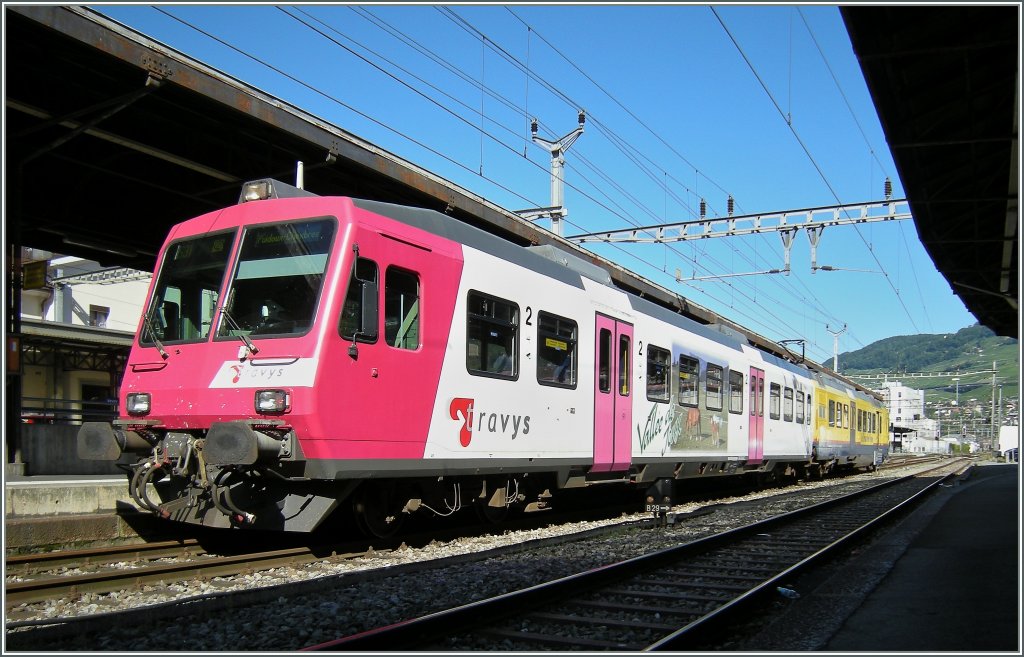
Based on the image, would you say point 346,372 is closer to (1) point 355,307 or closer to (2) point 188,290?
(1) point 355,307

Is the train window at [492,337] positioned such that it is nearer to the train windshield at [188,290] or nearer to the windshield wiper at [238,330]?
the windshield wiper at [238,330]

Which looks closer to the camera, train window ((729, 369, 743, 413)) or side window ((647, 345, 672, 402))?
side window ((647, 345, 672, 402))

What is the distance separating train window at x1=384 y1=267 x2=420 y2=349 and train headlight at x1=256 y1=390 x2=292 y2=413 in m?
1.16

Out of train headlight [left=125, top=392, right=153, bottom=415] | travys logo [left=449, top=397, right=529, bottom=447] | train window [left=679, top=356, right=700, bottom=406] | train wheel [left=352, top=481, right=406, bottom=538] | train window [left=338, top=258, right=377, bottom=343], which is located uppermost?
train window [left=338, top=258, right=377, bottom=343]

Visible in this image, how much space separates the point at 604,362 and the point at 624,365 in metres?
0.67

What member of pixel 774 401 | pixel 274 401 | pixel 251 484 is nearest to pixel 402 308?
pixel 274 401

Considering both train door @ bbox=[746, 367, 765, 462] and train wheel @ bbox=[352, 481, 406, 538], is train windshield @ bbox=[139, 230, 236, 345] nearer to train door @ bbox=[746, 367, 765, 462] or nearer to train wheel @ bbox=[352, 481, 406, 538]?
train wheel @ bbox=[352, 481, 406, 538]

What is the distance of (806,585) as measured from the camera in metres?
7.87

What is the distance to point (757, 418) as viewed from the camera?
60.5ft

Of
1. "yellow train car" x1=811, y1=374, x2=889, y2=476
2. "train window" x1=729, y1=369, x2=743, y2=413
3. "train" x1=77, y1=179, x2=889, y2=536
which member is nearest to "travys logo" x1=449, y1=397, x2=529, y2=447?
"train" x1=77, y1=179, x2=889, y2=536

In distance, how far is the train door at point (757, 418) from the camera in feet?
59.3

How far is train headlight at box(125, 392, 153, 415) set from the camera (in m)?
8.03

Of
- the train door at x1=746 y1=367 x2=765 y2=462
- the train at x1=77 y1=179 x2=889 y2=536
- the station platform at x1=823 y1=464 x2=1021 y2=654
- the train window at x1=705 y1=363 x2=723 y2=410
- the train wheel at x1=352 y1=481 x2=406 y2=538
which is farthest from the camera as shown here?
the train door at x1=746 y1=367 x2=765 y2=462

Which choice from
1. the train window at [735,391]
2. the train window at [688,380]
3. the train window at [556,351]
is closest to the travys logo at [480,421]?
the train window at [556,351]
